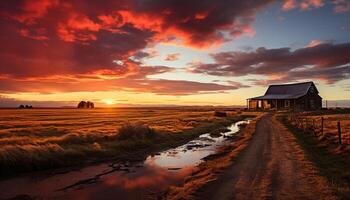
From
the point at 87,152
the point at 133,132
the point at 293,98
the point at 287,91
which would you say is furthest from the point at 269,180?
the point at 287,91

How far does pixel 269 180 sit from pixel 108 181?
7.72 metres

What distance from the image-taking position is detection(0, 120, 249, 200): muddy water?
1234cm

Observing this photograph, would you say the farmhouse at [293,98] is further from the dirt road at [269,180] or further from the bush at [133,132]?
the dirt road at [269,180]

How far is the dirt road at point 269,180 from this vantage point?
10.1 m

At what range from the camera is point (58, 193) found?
1260 centimetres

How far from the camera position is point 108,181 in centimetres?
1454

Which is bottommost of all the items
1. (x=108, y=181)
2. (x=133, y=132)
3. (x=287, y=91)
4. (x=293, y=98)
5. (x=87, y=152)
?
(x=108, y=181)

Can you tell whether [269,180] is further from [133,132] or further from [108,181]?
[133,132]

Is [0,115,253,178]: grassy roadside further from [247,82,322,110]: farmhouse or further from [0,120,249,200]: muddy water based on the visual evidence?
[247,82,322,110]: farmhouse

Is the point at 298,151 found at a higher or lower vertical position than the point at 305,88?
lower

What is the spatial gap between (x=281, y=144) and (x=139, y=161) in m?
10.8

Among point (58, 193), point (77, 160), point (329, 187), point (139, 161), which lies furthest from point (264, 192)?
point (77, 160)

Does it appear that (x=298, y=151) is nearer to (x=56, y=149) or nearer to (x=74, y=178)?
(x=74, y=178)

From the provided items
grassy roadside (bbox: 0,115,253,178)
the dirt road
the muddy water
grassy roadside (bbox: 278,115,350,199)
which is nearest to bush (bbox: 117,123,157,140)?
grassy roadside (bbox: 0,115,253,178)
